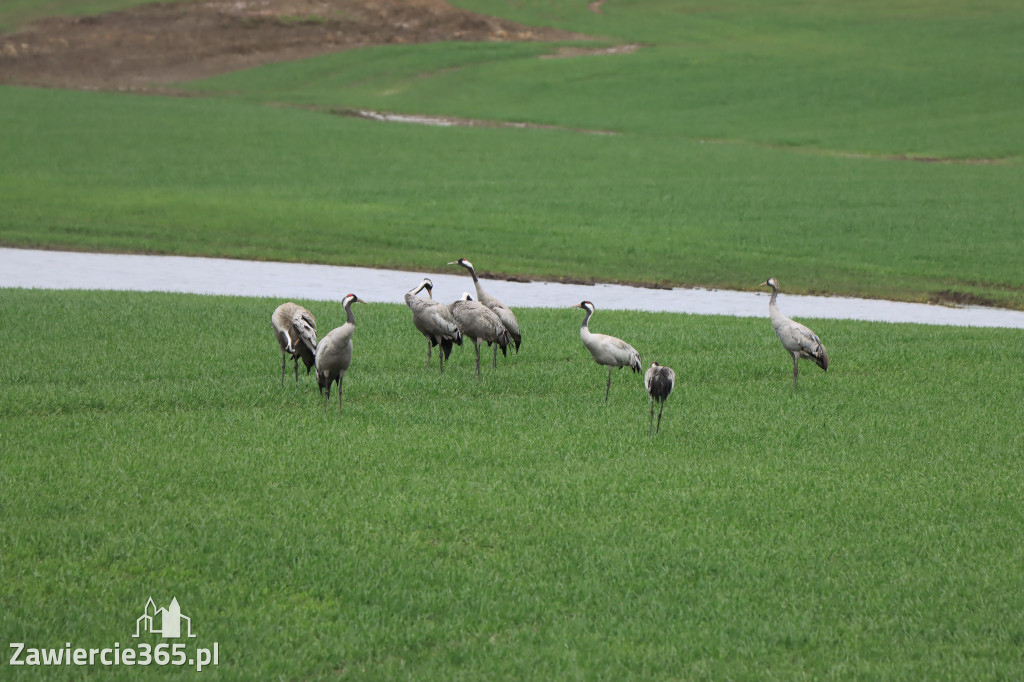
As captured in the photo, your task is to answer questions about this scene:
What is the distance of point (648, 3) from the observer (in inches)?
3369

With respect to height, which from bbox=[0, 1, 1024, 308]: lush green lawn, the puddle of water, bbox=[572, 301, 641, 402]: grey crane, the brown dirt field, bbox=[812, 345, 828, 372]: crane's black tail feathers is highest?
the brown dirt field

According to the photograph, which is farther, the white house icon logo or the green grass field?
the green grass field

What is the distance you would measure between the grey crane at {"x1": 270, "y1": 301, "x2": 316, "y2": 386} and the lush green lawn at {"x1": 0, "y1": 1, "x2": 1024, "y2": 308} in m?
12.8

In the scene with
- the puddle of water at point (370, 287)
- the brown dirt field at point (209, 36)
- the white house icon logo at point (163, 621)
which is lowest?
the white house icon logo at point (163, 621)

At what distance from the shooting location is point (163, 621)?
7961 mm

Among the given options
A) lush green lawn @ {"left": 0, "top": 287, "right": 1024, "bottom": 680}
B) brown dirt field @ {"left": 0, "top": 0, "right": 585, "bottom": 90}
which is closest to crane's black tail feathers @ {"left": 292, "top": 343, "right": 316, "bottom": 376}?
lush green lawn @ {"left": 0, "top": 287, "right": 1024, "bottom": 680}

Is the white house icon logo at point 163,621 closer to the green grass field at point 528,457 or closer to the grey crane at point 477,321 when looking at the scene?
the green grass field at point 528,457

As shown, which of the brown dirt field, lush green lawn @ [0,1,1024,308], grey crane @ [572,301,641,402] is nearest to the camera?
grey crane @ [572,301,641,402]

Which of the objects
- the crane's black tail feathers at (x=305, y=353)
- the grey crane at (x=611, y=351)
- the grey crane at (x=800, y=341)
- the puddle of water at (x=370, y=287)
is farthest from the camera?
the puddle of water at (x=370, y=287)

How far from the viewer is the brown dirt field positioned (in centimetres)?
6769

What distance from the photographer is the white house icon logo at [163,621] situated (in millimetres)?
7871

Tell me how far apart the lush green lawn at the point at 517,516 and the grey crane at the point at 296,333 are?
25.0 inches

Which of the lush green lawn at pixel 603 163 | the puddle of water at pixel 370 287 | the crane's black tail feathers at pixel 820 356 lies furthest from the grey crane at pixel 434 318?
the lush green lawn at pixel 603 163

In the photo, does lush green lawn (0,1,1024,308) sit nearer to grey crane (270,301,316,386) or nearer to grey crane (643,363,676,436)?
grey crane (270,301,316,386)
